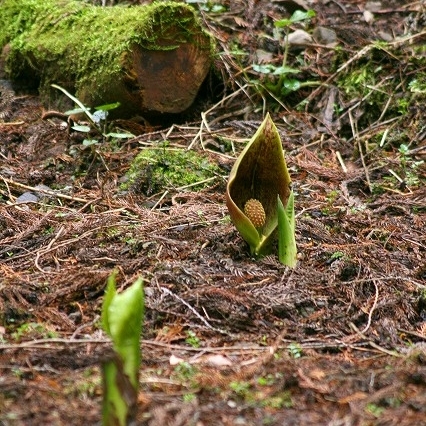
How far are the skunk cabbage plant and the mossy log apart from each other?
5.60ft

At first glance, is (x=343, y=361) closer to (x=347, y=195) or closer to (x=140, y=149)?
(x=347, y=195)

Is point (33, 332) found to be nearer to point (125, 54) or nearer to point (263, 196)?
point (263, 196)

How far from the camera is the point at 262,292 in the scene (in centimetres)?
246

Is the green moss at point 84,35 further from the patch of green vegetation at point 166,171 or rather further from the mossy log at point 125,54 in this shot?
the patch of green vegetation at point 166,171

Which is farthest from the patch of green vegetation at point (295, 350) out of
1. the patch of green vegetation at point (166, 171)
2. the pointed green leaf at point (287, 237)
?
A: the patch of green vegetation at point (166, 171)

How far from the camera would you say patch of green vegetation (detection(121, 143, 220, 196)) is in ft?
12.1

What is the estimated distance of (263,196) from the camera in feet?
9.34

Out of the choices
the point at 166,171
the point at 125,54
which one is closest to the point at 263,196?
the point at 166,171

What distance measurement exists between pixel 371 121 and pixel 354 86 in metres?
0.28

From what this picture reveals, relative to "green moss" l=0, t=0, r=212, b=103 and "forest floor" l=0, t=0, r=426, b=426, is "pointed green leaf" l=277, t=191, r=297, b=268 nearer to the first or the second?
"forest floor" l=0, t=0, r=426, b=426

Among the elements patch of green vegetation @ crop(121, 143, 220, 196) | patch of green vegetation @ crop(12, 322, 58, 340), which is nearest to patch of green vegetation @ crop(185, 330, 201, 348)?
patch of green vegetation @ crop(12, 322, 58, 340)

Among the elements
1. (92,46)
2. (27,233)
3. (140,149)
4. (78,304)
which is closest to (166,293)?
(78,304)

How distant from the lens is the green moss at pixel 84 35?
14.1ft

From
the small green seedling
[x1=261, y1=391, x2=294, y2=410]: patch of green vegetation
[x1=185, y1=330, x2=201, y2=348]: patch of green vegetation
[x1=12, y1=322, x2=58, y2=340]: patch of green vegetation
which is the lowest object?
[x1=185, y1=330, x2=201, y2=348]: patch of green vegetation
